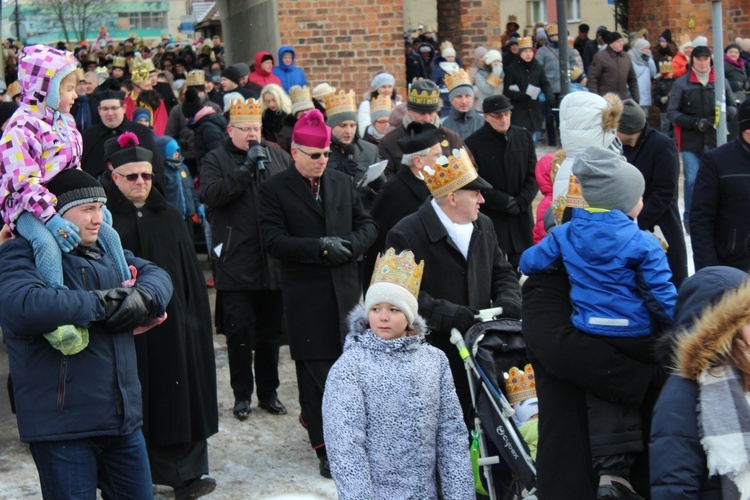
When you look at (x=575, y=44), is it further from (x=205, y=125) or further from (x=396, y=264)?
(x=396, y=264)

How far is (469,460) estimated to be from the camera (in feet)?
15.9

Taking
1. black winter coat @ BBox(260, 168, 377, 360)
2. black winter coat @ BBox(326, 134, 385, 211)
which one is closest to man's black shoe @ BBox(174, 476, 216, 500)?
black winter coat @ BBox(260, 168, 377, 360)

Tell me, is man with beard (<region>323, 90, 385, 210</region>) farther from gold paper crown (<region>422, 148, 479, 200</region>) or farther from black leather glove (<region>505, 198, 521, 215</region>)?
gold paper crown (<region>422, 148, 479, 200</region>)

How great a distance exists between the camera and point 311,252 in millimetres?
6727

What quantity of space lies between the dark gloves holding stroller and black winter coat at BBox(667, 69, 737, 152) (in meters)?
9.65

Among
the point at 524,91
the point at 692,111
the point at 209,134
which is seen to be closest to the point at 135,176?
the point at 209,134

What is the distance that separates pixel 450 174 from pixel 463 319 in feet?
2.36

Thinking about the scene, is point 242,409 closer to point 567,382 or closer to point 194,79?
point 567,382

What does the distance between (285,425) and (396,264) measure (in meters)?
2.91

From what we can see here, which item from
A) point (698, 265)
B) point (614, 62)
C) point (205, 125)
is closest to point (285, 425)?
point (698, 265)

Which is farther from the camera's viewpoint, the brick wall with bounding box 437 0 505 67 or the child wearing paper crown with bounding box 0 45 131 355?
the brick wall with bounding box 437 0 505 67

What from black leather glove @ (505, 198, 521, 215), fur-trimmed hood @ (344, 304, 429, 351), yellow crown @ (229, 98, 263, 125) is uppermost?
yellow crown @ (229, 98, 263, 125)

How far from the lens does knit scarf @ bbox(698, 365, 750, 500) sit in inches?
131

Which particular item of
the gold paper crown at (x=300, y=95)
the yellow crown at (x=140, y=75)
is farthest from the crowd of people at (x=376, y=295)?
the yellow crown at (x=140, y=75)
